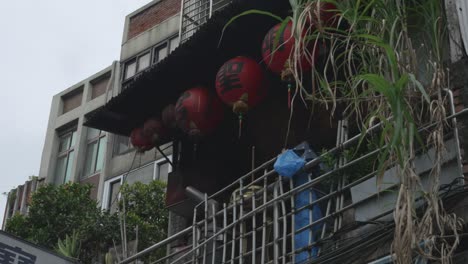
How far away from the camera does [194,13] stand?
15.2 meters

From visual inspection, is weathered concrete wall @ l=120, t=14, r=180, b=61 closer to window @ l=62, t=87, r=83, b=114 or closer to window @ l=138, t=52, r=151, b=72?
window @ l=138, t=52, r=151, b=72

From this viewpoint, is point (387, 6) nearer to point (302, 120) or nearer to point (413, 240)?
point (413, 240)

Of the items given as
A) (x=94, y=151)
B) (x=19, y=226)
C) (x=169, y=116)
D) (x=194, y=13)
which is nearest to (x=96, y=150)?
(x=94, y=151)

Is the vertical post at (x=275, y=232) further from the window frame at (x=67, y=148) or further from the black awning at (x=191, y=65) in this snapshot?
the window frame at (x=67, y=148)

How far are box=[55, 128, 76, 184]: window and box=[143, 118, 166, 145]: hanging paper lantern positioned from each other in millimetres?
14640

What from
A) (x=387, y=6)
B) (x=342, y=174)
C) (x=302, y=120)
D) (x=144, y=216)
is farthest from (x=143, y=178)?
(x=387, y=6)

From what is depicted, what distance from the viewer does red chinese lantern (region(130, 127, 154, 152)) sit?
11492 mm

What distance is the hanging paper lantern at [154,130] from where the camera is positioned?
1142cm

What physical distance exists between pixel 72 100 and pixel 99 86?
1.71 metres

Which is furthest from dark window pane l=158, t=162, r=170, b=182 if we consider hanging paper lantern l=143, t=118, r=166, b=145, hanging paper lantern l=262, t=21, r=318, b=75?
hanging paper lantern l=262, t=21, r=318, b=75

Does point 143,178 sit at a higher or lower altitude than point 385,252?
higher

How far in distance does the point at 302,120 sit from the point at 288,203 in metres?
1.49

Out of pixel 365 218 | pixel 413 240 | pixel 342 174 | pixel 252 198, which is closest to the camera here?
pixel 413 240

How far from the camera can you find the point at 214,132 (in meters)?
11.5
